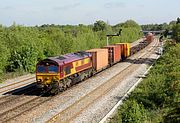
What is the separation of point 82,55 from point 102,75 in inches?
202

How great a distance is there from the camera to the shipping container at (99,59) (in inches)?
1505

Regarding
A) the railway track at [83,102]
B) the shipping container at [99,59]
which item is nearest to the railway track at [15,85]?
the shipping container at [99,59]

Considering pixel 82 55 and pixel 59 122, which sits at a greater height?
pixel 82 55

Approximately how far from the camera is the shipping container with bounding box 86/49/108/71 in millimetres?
38219

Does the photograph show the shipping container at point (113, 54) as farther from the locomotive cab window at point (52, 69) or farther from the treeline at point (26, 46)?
the locomotive cab window at point (52, 69)

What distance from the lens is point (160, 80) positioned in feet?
94.0

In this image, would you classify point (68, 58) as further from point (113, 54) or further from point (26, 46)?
point (113, 54)

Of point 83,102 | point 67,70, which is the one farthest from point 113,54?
point 83,102

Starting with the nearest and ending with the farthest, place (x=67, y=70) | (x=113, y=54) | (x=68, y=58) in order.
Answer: (x=67, y=70)
(x=68, y=58)
(x=113, y=54)

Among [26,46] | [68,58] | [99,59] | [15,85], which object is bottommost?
[15,85]

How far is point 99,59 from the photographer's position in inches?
1569

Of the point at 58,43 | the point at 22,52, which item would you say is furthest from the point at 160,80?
the point at 58,43

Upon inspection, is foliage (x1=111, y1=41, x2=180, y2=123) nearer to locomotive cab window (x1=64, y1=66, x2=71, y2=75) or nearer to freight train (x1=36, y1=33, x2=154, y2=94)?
freight train (x1=36, y1=33, x2=154, y2=94)

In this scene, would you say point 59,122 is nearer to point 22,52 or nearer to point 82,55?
point 82,55
